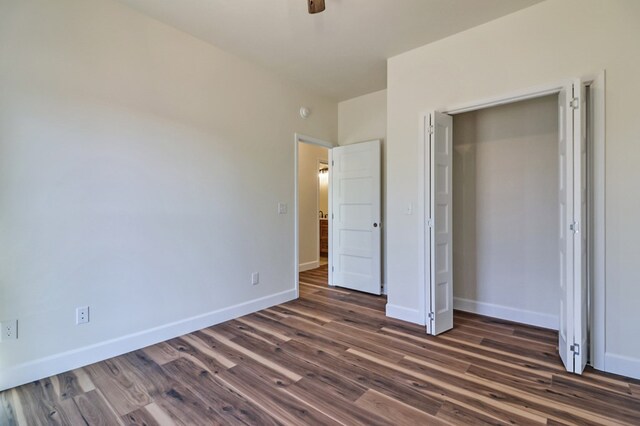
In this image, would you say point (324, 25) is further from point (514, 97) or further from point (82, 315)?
point (82, 315)

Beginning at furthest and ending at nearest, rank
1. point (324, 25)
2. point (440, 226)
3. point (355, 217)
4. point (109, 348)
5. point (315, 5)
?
point (355, 217) < point (440, 226) < point (324, 25) < point (109, 348) < point (315, 5)

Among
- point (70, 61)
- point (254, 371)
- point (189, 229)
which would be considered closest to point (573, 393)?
point (254, 371)

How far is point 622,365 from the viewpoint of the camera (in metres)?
2.04

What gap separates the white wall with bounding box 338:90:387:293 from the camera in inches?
159

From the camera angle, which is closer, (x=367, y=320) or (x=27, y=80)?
(x=27, y=80)

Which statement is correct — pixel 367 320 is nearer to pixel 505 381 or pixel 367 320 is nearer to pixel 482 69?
pixel 505 381

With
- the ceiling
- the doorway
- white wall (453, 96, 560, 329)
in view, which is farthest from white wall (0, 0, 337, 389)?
white wall (453, 96, 560, 329)

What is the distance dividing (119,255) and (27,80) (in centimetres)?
135

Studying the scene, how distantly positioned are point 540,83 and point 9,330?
4231 mm

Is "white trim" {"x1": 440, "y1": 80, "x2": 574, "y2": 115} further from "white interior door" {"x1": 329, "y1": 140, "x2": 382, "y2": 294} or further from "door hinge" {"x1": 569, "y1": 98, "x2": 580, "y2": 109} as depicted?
"white interior door" {"x1": 329, "y1": 140, "x2": 382, "y2": 294}

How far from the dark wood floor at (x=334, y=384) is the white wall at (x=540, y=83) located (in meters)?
0.52

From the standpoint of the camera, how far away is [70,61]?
214 centimetres

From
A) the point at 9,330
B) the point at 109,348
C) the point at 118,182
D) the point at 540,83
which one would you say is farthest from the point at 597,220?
the point at 9,330

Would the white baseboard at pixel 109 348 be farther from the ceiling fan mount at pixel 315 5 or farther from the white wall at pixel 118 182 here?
the ceiling fan mount at pixel 315 5
